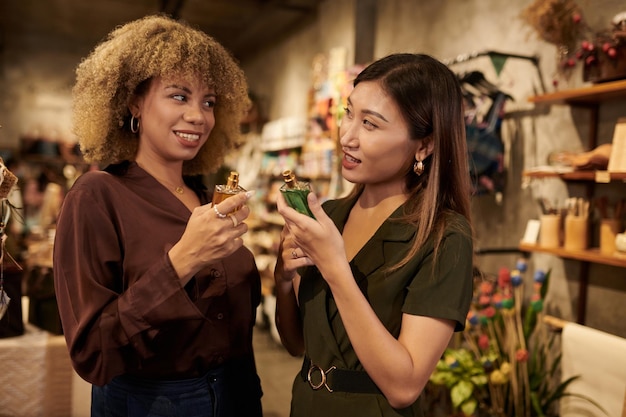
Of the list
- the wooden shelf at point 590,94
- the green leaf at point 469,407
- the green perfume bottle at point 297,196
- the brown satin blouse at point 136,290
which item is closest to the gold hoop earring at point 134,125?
the brown satin blouse at point 136,290

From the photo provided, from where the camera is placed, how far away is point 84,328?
1.23 meters

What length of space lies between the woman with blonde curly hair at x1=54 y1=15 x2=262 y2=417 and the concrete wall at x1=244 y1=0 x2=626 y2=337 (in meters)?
2.16

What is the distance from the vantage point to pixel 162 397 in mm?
1389

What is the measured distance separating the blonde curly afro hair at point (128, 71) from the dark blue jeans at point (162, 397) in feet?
2.22

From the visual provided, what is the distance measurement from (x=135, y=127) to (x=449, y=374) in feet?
6.62

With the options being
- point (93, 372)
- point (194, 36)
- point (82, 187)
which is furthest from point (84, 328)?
point (194, 36)

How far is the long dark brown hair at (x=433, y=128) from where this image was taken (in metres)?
1.24

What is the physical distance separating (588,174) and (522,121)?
86 cm

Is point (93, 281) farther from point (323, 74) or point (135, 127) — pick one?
point (323, 74)

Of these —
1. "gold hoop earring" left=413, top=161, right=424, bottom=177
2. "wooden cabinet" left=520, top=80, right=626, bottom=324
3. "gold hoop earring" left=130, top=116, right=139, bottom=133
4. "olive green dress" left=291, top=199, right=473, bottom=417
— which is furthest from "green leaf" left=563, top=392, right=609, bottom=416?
"gold hoop earring" left=130, top=116, right=139, bottom=133

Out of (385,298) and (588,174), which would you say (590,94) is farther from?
(385,298)

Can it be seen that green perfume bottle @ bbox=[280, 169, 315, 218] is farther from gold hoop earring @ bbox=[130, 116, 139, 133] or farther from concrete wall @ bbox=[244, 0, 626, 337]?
concrete wall @ bbox=[244, 0, 626, 337]

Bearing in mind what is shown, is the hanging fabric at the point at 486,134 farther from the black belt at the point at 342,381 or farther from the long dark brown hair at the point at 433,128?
the black belt at the point at 342,381

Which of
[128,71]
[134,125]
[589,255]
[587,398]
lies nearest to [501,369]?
[587,398]
